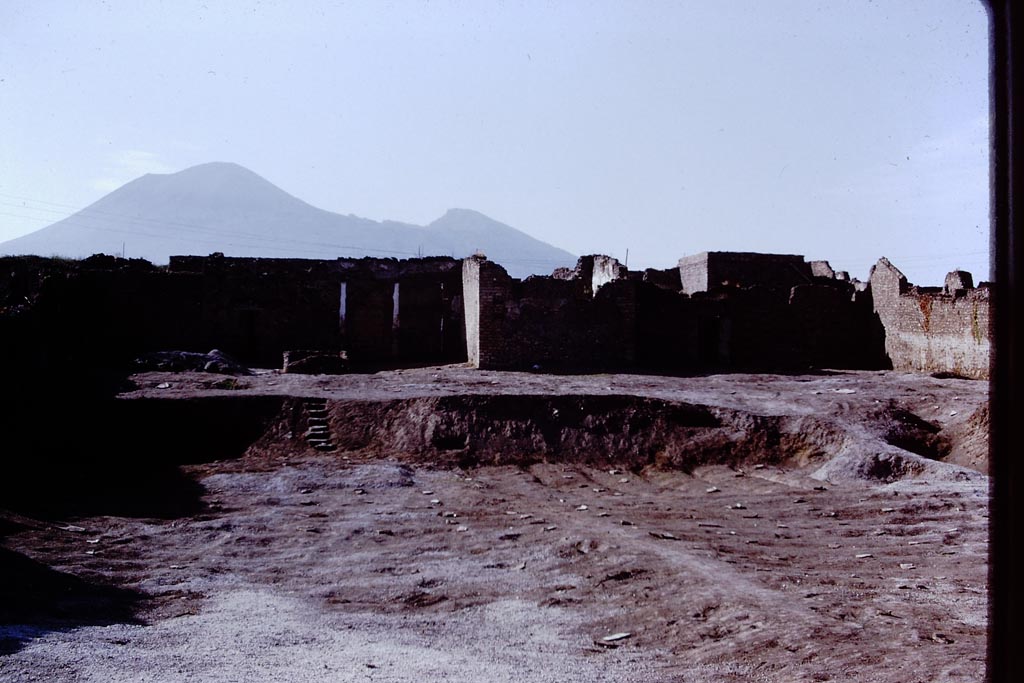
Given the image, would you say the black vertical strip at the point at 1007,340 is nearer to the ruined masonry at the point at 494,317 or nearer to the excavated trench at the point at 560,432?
the excavated trench at the point at 560,432

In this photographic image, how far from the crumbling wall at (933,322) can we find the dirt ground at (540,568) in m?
4.74

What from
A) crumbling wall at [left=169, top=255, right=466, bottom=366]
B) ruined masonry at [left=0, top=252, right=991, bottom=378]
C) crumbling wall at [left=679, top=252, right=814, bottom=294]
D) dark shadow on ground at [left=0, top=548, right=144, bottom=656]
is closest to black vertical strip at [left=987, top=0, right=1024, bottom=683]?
dark shadow on ground at [left=0, top=548, right=144, bottom=656]

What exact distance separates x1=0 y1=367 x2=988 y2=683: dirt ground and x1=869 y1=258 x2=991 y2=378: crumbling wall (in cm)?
474

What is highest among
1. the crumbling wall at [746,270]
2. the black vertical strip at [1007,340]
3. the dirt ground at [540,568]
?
the crumbling wall at [746,270]

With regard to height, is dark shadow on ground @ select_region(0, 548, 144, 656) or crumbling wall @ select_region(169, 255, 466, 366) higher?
crumbling wall @ select_region(169, 255, 466, 366)

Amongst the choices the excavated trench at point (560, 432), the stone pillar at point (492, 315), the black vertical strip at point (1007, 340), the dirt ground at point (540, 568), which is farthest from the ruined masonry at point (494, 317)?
the black vertical strip at point (1007, 340)

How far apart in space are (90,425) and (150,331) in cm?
1067

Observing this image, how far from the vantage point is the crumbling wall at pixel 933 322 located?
770 inches

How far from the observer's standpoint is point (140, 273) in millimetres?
24500

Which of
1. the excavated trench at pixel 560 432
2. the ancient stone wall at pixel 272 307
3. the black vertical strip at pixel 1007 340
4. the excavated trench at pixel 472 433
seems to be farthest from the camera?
the ancient stone wall at pixel 272 307

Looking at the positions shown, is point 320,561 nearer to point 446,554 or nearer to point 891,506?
point 446,554

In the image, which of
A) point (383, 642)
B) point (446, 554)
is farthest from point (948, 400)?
point (383, 642)

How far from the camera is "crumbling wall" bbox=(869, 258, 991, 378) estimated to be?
770 inches

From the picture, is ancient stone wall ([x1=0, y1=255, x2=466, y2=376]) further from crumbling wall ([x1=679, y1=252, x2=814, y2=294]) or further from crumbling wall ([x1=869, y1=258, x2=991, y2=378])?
crumbling wall ([x1=869, y1=258, x2=991, y2=378])
